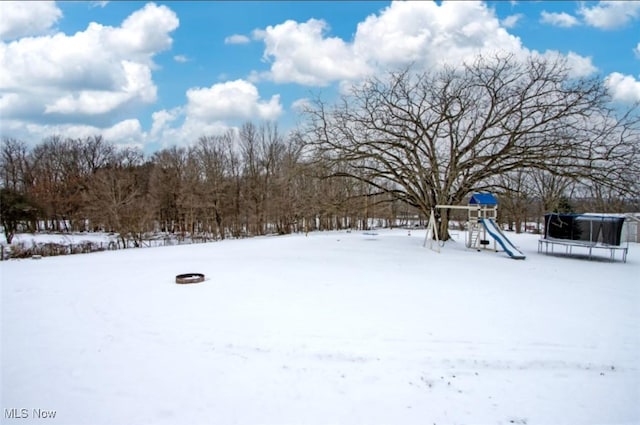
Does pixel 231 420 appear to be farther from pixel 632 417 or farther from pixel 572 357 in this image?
pixel 572 357

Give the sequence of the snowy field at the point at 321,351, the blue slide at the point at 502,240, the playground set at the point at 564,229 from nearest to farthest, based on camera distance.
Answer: the snowy field at the point at 321,351
the blue slide at the point at 502,240
the playground set at the point at 564,229

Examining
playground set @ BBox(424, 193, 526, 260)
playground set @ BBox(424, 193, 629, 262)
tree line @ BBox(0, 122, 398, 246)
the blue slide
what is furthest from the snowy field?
tree line @ BBox(0, 122, 398, 246)

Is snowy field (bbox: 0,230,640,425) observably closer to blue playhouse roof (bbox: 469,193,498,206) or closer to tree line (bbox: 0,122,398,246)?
blue playhouse roof (bbox: 469,193,498,206)

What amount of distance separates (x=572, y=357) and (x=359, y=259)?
6630 millimetres

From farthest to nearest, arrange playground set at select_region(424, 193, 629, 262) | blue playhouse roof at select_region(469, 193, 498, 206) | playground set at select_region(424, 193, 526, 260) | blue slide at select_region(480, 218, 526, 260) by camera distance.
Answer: blue playhouse roof at select_region(469, 193, 498, 206) → playground set at select_region(424, 193, 526, 260) → playground set at select_region(424, 193, 629, 262) → blue slide at select_region(480, 218, 526, 260)

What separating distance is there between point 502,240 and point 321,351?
1010 cm

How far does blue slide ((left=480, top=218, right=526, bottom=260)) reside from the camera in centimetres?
1166

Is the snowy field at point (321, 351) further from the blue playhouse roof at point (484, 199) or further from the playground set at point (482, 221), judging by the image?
the blue playhouse roof at point (484, 199)

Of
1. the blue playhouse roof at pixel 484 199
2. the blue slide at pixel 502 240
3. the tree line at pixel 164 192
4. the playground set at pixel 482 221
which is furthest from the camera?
the tree line at pixel 164 192

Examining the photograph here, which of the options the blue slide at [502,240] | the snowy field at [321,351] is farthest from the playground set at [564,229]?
the snowy field at [321,351]

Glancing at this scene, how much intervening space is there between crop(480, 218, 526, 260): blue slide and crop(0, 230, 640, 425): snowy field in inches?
139

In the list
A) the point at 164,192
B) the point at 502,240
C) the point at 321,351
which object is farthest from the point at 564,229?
the point at 164,192

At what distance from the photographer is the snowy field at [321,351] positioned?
323cm

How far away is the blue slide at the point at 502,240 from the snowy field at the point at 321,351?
139 inches
